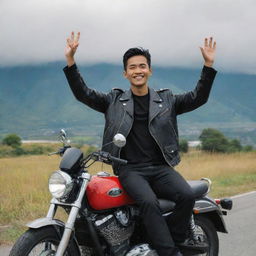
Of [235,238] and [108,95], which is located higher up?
[108,95]

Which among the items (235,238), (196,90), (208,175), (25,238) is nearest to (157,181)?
(196,90)

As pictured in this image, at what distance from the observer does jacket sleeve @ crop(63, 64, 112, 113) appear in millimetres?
3859

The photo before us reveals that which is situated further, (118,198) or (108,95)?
(108,95)

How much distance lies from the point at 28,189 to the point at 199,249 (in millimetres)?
5087

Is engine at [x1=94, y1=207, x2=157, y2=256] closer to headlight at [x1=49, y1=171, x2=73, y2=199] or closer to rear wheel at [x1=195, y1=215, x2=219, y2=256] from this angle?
headlight at [x1=49, y1=171, x2=73, y2=199]

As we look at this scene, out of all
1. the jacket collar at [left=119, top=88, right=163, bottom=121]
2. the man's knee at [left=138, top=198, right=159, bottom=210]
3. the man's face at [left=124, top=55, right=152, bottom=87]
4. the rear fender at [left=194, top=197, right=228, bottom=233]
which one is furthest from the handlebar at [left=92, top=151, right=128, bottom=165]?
the rear fender at [left=194, top=197, right=228, bottom=233]

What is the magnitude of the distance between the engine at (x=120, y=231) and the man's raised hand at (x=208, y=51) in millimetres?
1445

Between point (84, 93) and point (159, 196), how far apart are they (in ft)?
3.50

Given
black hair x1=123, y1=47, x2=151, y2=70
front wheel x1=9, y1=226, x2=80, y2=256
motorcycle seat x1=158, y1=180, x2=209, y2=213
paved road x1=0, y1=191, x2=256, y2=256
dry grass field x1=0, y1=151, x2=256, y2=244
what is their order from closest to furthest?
front wheel x1=9, y1=226, x2=80, y2=256 < motorcycle seat x1=158, y1=180, x2=209, y2=213 < black hair x1=123, y1=47, x2=151, y2=70 < paved road x1=0, y1=191, x2=256, y2=256 < dry grass field x1=0, y1=151, x2=256, y2=244

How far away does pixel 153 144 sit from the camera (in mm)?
3861

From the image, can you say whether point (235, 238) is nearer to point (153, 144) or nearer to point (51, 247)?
point (153, 144)

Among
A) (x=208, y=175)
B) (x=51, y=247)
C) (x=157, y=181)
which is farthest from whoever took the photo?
(x=208, y=175)

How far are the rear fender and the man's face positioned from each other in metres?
1.18

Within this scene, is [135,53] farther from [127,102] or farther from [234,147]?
[234,147]
